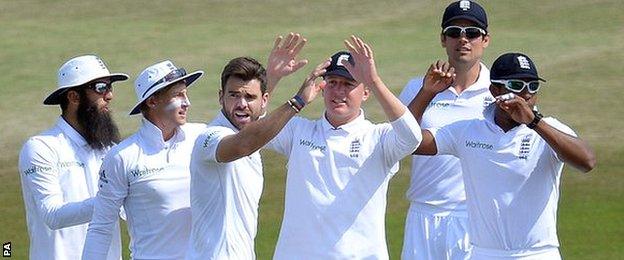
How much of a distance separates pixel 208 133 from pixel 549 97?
11905 millimetres

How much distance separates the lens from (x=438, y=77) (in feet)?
28.4

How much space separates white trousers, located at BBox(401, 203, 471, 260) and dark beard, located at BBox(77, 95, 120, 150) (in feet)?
6.73

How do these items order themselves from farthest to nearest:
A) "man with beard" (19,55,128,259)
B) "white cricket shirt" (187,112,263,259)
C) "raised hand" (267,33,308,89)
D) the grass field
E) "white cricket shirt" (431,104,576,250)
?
Answer: the grass field
"man with beard" (19,55,128,259)
"white cricket shirt" (431,104,576,250)
"raised hand" (267,33,308,89)
"white cricket shirt" (187,112,263,259)

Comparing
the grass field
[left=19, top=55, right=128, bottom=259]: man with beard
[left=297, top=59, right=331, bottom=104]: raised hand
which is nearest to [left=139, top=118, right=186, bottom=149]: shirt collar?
[left=19, top=55, right=128, bottom=259]: man with beard

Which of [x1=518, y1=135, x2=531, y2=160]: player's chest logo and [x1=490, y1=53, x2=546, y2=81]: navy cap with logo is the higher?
[x1=490, y1=53, x2=546, y2=81]: navy cap with logo

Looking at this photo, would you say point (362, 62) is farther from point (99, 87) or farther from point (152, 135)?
point (99, 87)

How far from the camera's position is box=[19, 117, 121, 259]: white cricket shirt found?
841 cm

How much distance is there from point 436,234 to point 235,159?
232 cm

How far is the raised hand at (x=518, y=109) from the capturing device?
311 inches

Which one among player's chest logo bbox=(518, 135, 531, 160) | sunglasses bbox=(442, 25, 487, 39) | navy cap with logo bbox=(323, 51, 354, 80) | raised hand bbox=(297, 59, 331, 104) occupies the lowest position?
player's chest logo bbox=(518, 135, 531, 160)

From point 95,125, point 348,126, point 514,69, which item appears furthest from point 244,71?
point 514,69

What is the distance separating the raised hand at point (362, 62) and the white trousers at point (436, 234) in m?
1.72

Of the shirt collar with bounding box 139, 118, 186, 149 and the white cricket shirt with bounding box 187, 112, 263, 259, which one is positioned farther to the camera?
the shirt collar with bounding box 139, 118, 186, 149

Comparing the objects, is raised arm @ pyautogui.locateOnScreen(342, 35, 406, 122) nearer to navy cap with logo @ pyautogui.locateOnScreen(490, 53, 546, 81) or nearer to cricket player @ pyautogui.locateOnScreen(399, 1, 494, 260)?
navy cap with logo @ pyautogui.locateOnScreen(490, 53, 546, 81)
